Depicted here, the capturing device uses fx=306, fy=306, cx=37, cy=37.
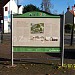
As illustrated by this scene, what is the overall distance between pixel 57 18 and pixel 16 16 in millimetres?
1596

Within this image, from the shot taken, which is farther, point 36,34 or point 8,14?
point 8,14

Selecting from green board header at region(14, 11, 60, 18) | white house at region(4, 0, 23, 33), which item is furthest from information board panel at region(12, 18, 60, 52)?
white house at region(4, 0, 23, 33)

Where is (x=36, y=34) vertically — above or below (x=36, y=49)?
above

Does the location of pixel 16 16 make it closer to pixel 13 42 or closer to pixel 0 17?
pixel 13 42

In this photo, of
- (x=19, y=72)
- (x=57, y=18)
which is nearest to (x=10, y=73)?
(x=19, y=72)

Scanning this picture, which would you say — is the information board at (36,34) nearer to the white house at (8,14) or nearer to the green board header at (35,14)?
the green board header at (35,14)

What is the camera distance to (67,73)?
10.6 meters

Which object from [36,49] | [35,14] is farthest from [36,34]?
[35,14]

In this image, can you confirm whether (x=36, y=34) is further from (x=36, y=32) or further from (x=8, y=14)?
(x=8, y=14)

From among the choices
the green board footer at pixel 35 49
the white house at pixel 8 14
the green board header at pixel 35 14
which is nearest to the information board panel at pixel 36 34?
the green board footer at pixel 35 49

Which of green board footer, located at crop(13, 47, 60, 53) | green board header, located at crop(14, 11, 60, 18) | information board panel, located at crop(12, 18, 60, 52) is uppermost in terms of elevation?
green board header, located at crop(14, 11, 60, 18)

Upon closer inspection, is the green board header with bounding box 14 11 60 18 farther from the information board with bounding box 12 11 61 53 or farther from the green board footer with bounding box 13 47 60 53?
the green board footer with bounding box 13 47 60 53

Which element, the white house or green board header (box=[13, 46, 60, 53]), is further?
the white house

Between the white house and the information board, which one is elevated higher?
the white house
